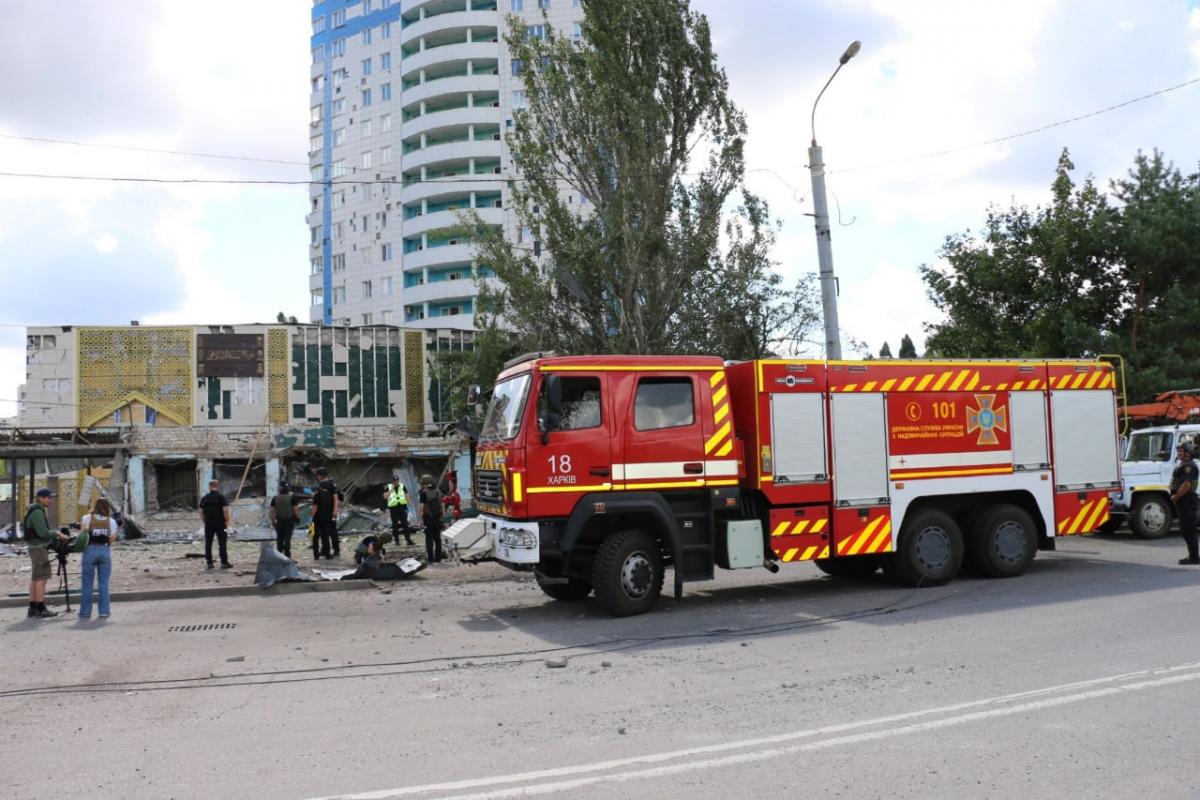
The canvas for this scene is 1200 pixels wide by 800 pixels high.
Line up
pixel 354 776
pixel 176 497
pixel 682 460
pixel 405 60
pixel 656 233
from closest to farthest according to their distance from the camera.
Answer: pixel 354 776 < pixel 682 460 < pixel 656 233 < pixel 176 497 < pixel 405 60

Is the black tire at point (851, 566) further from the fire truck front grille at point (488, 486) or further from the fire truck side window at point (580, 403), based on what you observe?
the fire truck front grille at point (488, 486)

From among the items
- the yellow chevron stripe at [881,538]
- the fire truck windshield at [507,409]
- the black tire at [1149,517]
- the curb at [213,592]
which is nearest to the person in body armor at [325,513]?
the curb at [213,592]

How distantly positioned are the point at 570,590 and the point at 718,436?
9.26 ft

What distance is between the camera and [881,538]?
1071 centimetres

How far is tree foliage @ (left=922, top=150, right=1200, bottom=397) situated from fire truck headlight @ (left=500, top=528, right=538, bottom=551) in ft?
64.8

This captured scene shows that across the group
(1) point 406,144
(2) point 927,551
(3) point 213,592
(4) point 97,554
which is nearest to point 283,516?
(3) point 213,592

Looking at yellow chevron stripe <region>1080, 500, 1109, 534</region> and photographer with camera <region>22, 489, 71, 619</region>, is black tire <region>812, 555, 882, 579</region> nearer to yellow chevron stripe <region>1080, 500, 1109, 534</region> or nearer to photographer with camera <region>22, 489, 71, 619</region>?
yellow chevron stripe <region>1080, 500, 1109, 534</region>

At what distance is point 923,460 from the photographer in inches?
432

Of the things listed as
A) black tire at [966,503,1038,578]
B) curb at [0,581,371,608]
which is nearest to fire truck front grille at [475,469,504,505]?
curb at [0,581,371,608]

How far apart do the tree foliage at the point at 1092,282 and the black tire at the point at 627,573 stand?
18569mm

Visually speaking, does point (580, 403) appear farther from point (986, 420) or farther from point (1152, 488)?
point (1152, 488)

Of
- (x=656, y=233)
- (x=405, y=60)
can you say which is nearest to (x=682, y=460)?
(x=656, y=233)

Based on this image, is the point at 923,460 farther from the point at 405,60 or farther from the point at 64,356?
the point at 405,60

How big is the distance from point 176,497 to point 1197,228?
105ft
